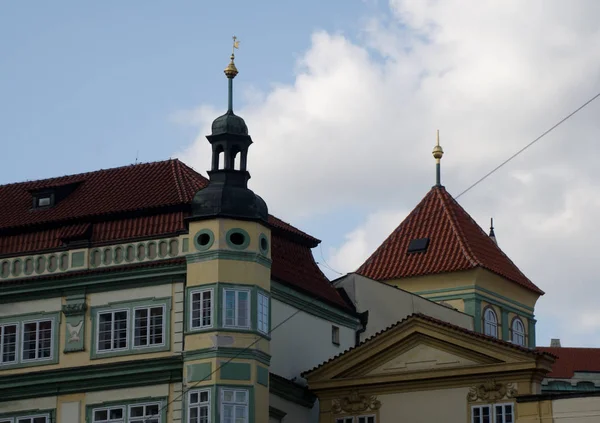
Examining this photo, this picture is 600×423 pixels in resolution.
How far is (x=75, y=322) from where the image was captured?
55906 millimetres

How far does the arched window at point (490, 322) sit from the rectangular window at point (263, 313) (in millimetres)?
15988

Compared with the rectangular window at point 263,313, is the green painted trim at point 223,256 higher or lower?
higher

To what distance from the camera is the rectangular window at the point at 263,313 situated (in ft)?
179

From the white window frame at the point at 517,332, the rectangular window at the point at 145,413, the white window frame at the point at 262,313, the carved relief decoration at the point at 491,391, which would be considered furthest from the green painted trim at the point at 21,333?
the white window frame at the point at 517,332

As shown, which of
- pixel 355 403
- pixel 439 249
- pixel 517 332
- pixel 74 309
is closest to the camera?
pixel 74 309

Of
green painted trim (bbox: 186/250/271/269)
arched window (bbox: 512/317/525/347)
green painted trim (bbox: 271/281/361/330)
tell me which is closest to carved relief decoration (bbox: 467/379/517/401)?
green painted trim (bbox: 271/281/361/330)

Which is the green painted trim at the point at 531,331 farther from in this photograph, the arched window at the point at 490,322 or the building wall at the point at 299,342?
the building wall at the point at 299,342

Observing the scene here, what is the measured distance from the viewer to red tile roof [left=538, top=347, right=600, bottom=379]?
3947 inches

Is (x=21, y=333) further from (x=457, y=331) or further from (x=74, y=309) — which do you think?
(x=457, y=331)

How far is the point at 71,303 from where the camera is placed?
56125mm

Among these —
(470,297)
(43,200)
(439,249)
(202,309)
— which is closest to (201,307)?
(202,309)

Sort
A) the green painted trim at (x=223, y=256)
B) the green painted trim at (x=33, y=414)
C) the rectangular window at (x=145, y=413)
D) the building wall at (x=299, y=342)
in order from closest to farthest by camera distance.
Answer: the rectangular window at (x=145, y=413) → the green painted trim at (x=223, y=256) → the green painted trim at (x=33, y=414) → the building wall at (x=299, y=342)

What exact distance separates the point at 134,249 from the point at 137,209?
157cm

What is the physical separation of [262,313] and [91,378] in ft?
20.5
